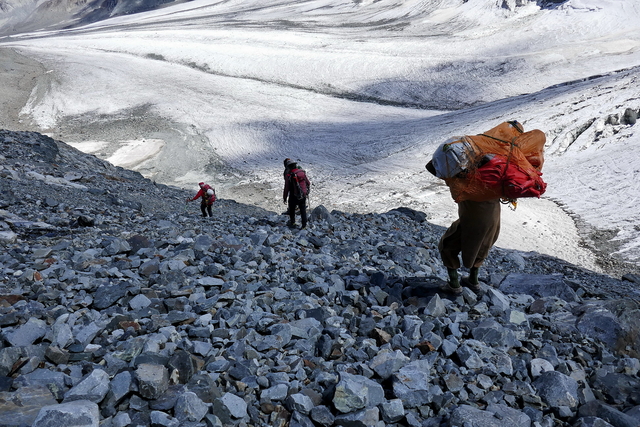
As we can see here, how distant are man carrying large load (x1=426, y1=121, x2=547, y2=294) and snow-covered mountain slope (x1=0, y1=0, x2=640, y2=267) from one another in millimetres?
7121

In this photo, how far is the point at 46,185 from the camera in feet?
31.5

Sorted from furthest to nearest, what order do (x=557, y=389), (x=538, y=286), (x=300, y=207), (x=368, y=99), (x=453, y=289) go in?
(x=368, y=99)
(x=300, y=207)
(x=538, y=286)
(x=453, y=289)
(x=557, y=389)

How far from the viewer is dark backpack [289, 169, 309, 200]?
310 inches

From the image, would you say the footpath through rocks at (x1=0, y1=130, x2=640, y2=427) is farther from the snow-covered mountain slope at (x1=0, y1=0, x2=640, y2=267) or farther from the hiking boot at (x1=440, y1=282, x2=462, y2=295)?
the snow-covered mountain slope at (x1=0, y1=0, x2=640, y2=267)

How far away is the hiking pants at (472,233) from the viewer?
425cm

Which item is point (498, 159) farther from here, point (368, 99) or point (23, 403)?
point (368, 99)

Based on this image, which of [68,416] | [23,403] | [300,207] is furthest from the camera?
[300,207]

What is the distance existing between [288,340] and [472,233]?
198 cm

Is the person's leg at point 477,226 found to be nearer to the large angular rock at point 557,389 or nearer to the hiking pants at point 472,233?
Answer: the hiking pants at point 472,233

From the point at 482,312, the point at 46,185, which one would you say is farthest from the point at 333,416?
the point at 46,185

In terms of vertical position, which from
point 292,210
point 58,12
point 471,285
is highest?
point 58,12

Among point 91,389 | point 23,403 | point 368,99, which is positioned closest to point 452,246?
point 91,389

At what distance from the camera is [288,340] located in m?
3.54

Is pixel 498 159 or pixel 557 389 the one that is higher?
pixel 498 159
